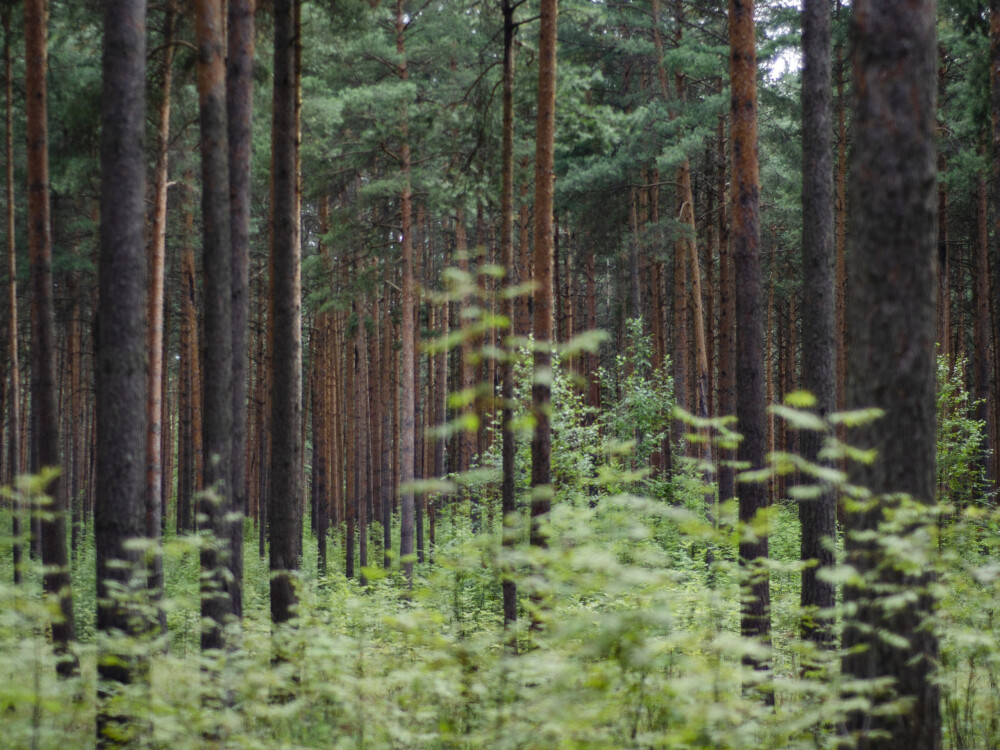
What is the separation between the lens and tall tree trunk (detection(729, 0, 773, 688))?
7621 mm

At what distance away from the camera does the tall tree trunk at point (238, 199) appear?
7945mm

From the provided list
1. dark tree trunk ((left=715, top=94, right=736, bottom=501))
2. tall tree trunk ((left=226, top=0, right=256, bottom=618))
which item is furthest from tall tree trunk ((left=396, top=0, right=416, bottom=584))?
tall tree trunk ((left=226, top=0, right=256, bottom=618))

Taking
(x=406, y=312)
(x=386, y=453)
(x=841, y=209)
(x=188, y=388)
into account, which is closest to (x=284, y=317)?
(x=406, y=312)

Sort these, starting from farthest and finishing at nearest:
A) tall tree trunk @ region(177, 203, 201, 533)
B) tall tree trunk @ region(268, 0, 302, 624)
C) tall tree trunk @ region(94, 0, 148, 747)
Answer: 1. tall tree trunk @ region(177, 203, 201, 533)
2. tall tree trunk @ region(268, 0, 302, 624)
3. tall tree trunk @ region(94, 0, 148, 747)

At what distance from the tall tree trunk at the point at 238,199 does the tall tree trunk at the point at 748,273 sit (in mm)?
5461

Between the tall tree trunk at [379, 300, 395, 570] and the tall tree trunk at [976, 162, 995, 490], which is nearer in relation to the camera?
the tall tree trunk at [976, 162, 995, 490]

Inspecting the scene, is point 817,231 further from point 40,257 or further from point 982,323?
point 982,323

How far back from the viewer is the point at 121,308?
19.7 feet

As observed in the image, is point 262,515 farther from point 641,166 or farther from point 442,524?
point 641,166

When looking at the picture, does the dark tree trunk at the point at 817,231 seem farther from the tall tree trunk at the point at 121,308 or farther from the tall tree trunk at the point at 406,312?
the tall tree trunk at the point at 406,312

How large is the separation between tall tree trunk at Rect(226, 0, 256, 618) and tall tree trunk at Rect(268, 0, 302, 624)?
47cm

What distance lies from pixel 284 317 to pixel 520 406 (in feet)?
12.7

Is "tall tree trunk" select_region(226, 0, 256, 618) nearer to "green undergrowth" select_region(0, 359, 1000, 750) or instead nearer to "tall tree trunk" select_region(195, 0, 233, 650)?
"tall tree trunk" select_region(195, 0, 233, 650)

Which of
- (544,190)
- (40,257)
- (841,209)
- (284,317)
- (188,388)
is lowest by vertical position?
(188,388)
